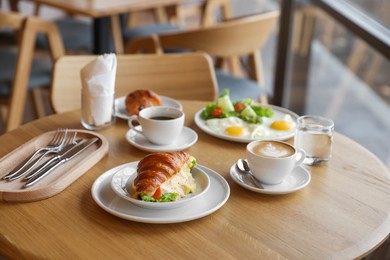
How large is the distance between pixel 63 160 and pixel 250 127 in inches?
19.8

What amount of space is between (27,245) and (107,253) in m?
0.15

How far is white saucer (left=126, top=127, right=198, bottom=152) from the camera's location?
143 centimetres

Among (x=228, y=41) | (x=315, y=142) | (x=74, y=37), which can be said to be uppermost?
(x=315, y=142)

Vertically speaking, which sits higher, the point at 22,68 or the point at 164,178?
the point at 164,178

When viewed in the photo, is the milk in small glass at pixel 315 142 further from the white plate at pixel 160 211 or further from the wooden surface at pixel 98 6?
the wooden surface at pixel 98 6

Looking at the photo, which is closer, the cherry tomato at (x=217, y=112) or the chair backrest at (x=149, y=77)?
the cherry tomato at (x=217, y=112)

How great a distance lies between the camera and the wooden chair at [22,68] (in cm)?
276

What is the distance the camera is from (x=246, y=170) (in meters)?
1.32

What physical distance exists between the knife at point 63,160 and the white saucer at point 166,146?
0.32ft

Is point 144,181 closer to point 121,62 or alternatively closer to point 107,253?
point 107,253

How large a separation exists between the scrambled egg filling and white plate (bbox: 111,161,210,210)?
12mm

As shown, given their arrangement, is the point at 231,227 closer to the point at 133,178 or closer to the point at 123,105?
the point at 133,178

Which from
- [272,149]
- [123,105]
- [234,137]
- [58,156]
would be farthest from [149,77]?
[272,149]

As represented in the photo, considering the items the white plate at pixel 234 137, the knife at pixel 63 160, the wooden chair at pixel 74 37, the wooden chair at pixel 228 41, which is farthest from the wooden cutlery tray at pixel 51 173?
the wooden chair at pixel 74 37
